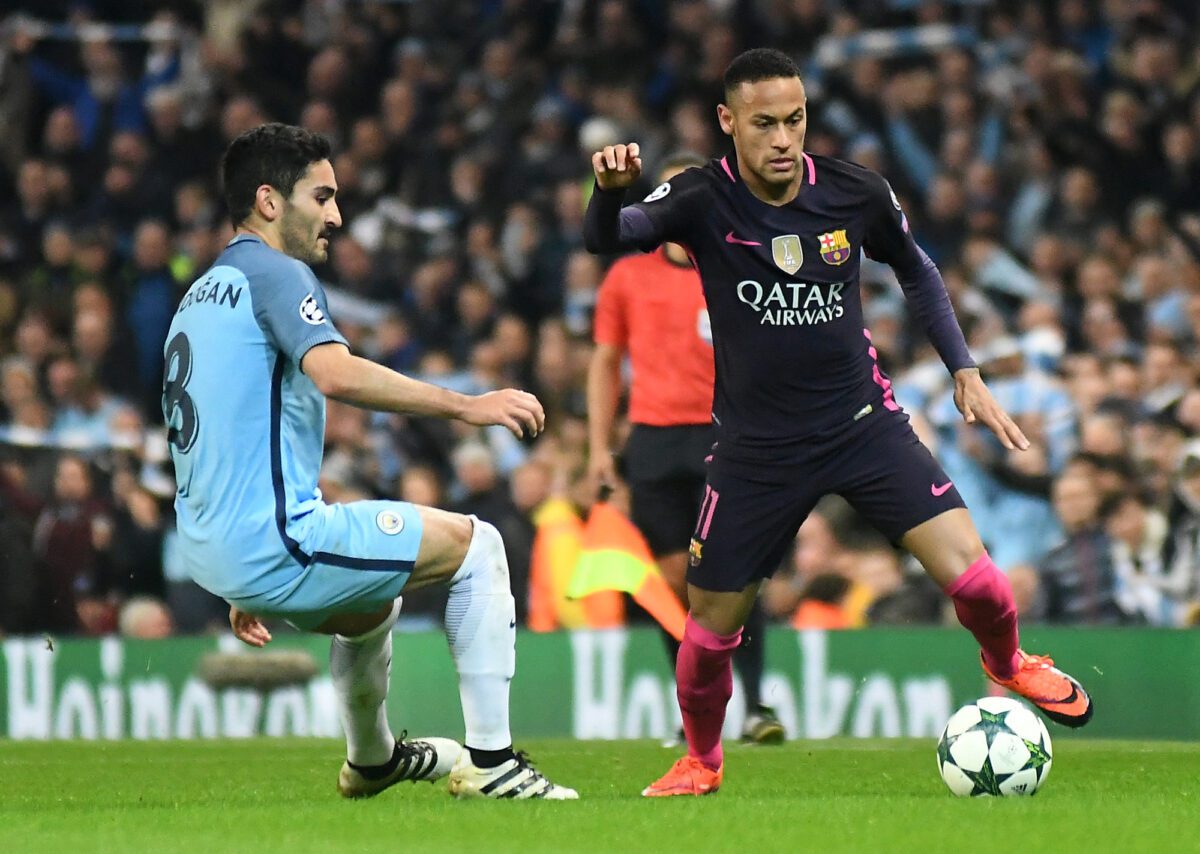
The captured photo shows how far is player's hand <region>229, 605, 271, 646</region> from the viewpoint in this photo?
6.55 meters

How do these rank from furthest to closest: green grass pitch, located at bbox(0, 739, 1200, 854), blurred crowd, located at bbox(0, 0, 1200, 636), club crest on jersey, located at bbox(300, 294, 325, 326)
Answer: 1. blurred crowd, located at bbox(0, 0, 1200, 636)
2. club crest on jersey, located at bbox(300, 294, 325, 326)
3. green grass pitch, located at bbox(0, 739, 1200, 854)

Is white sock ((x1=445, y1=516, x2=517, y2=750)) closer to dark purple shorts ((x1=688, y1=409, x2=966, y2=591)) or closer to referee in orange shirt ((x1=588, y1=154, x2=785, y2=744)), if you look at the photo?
dark purple shorts ((x1=688, y1=409, x2=966, y2=591))

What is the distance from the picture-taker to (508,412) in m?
5.73

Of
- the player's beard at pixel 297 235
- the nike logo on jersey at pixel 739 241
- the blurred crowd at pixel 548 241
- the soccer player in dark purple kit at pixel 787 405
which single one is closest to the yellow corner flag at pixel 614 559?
the blurred crowd at pixel 548 241

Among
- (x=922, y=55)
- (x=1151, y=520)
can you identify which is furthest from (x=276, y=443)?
(x=922, y=55)

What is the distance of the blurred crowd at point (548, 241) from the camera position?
37.1 ft

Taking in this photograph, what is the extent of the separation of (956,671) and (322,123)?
7366mm

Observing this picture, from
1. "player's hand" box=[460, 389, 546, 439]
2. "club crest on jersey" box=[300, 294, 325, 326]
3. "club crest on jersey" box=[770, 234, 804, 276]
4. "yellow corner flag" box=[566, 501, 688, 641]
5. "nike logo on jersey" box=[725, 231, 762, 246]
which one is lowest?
"yellow corner flag" box=[566, 501, 688, 641]

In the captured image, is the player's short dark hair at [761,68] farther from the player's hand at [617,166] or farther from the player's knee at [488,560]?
the player's knee at [488,560]

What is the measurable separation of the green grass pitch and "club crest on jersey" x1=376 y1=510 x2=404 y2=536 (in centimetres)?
80

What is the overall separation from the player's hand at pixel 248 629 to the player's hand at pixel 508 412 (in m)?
1.20

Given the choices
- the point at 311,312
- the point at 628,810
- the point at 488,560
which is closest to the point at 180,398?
the point at 311,312

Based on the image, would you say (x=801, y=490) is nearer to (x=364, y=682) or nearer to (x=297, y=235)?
(x=364, y=682)

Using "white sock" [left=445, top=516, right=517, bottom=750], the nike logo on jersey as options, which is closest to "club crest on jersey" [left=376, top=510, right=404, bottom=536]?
"white sock" [left=445, top=516, right=517, bottom=750]
